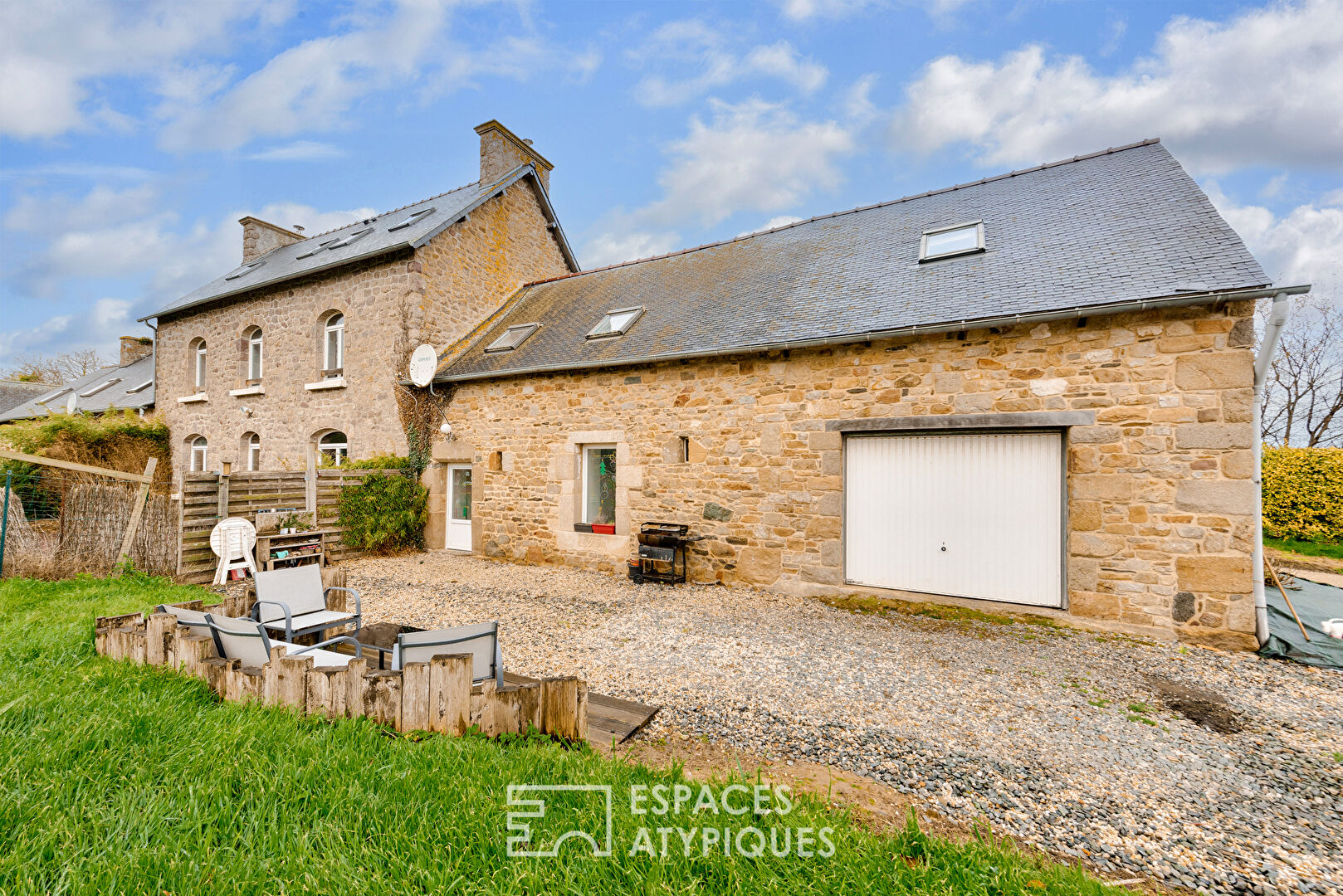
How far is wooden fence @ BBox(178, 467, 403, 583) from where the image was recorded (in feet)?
23.3

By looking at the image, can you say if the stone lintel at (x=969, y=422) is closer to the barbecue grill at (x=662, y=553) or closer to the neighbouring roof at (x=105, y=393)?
the barbecue grill at (x=662, y=553)

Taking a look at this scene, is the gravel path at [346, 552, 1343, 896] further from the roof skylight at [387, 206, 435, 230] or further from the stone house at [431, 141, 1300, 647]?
the roof skylight at [387, 206, 435, 230]

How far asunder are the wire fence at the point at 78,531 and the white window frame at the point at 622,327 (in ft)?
21.0

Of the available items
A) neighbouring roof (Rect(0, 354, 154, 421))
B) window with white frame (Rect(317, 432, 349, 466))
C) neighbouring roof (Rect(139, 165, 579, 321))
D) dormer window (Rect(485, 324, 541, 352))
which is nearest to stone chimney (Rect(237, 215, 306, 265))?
neighbouring roof (Rect(139, 165, 579, 321))

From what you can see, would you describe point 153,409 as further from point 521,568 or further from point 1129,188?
point 1129,188

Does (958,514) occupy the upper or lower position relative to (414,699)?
upper

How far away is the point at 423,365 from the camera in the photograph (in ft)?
32.0

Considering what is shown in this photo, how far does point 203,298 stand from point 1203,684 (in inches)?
716

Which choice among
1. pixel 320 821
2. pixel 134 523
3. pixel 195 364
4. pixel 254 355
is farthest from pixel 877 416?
pixel 195 364

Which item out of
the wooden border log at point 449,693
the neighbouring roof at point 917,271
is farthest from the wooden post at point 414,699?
the neighbouring roof at point 917,271

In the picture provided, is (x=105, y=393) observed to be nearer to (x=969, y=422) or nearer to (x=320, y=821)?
(x=320, y=821)

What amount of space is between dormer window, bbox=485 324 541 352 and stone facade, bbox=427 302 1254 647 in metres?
0.92

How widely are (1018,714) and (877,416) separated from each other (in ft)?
11.7

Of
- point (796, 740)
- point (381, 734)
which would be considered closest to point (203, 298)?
point (381, 734)
